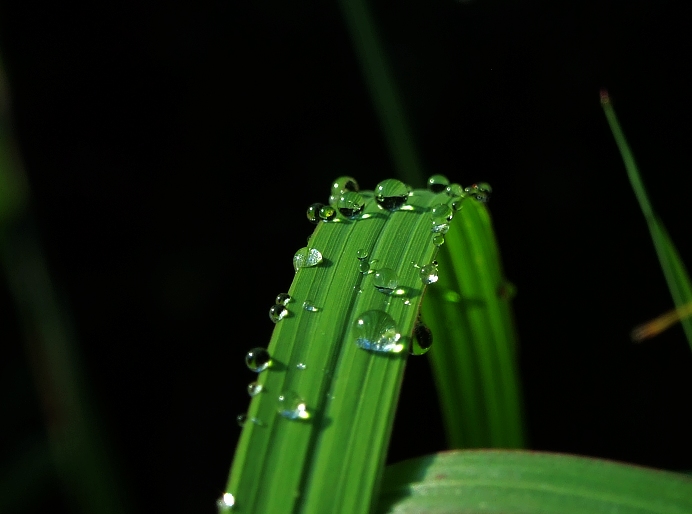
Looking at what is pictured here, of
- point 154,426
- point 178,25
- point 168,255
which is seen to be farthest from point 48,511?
point 178,25

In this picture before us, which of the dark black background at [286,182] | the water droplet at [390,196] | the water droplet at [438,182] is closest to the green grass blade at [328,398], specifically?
the water droplet at [390,196]

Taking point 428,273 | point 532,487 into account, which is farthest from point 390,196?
point 532,487

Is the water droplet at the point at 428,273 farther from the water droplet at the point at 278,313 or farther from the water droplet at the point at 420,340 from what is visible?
the water droplet at the point at 278,313

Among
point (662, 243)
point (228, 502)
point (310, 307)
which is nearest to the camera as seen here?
point (228, 502)

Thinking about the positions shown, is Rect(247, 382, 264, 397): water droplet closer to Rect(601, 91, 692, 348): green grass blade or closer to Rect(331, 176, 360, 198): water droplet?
Rect(331, 176, 360, 198): water droplet

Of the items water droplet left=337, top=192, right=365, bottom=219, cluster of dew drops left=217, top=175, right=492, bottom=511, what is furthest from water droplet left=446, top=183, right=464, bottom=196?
water droplet left=337, top=192, right=365, bottom=219

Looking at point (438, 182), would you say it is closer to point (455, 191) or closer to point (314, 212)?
point (455, 191)
